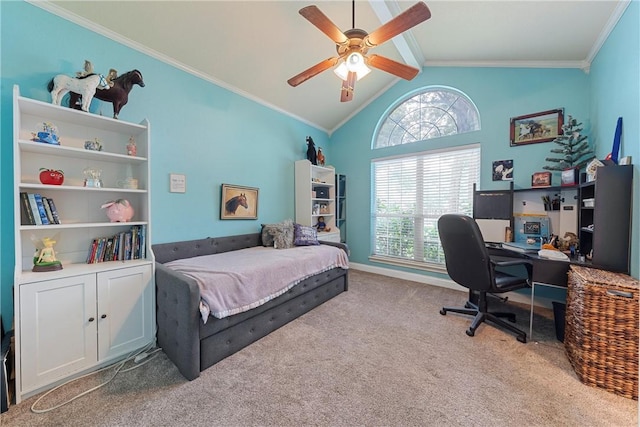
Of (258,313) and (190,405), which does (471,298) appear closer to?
(258,313)

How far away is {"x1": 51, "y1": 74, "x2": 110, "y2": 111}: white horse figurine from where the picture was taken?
5.56 feet

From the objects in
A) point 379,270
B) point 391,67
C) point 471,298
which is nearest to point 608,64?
point 391,67

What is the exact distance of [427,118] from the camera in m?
3.67

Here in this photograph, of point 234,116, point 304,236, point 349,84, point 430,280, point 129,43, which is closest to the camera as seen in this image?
point 349,84

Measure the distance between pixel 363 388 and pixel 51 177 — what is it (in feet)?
8.67

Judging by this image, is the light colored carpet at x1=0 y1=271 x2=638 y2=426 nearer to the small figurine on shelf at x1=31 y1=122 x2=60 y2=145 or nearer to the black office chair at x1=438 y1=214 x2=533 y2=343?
the black office chair at x1=438 y1=214 x2=533 y2=343

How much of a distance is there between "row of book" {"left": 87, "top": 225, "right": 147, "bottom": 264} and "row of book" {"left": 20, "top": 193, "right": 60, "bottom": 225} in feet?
1.15

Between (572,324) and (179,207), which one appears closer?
(572,324)

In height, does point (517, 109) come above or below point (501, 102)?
below

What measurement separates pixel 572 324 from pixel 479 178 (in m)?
1.96

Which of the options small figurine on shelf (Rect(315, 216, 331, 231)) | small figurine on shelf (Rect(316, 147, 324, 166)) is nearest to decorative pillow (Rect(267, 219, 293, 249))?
small figurine on shelf (Rect(315, 216, 331, 231))

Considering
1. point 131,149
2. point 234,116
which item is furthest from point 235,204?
point 131,149

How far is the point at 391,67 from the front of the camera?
204cm

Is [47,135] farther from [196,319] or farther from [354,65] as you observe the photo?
[354,65]
